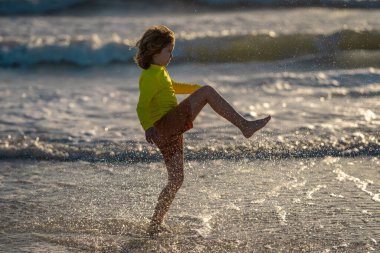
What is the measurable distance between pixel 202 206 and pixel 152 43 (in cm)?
122

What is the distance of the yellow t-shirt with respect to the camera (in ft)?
16.5

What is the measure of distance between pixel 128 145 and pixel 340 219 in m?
2.72

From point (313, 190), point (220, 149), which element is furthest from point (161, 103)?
point (220, 149)

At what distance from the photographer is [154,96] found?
507cm

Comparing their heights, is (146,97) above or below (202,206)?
above

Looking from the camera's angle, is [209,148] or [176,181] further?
[209,148]

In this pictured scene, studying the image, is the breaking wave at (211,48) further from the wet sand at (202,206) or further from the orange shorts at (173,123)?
the orange shorts at (173,123)

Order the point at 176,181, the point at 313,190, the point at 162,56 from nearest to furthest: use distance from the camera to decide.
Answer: the point at 162,56 < the point at 176,181 < the point at 313,190

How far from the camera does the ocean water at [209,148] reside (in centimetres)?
512

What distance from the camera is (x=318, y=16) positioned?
53.4 feet

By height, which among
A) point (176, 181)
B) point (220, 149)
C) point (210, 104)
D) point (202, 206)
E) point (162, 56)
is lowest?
point (202, 206)

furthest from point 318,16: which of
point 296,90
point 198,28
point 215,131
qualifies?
point 215,131

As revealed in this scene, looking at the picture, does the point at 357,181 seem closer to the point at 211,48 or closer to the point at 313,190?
the point at 313,190

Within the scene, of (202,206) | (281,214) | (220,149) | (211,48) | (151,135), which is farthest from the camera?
(211,48)
